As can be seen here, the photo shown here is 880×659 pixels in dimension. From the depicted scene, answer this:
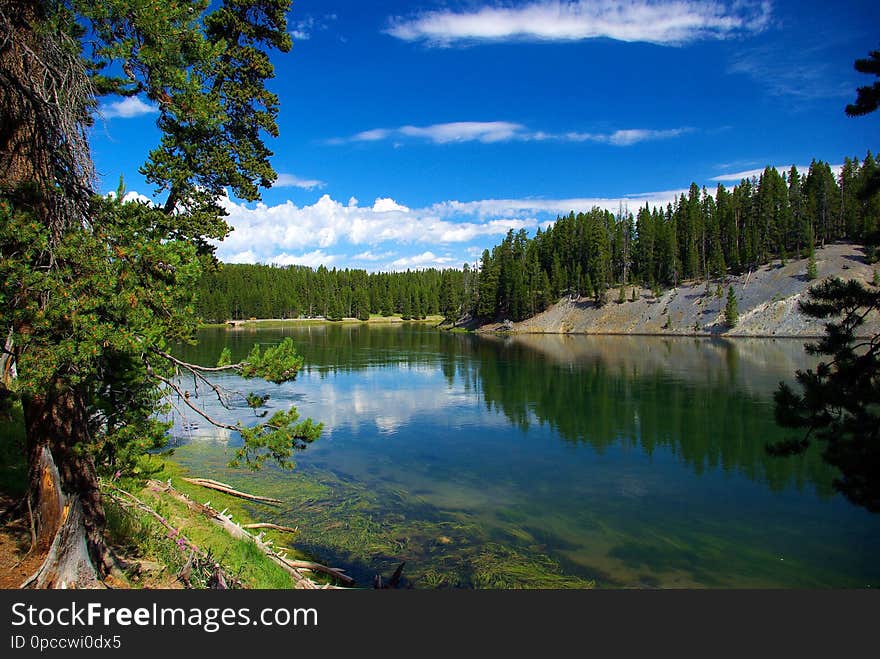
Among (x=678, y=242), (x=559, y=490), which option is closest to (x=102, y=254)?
(x=559, y=490)

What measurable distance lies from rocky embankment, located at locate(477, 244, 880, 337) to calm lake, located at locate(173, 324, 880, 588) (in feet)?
176

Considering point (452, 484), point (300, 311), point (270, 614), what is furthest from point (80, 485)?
point (300, 311)

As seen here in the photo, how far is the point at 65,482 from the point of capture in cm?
815

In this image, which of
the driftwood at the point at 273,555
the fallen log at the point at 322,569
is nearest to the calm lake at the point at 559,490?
the fallen log at the point at 322,569

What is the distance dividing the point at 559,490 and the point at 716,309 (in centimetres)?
8652

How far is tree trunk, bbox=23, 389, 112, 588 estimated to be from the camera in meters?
7.74

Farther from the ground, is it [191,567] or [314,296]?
[314,296]

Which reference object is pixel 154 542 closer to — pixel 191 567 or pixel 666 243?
pixel 191 567

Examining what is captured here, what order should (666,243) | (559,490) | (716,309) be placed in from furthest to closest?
(666,243), (716,309), (559,490)

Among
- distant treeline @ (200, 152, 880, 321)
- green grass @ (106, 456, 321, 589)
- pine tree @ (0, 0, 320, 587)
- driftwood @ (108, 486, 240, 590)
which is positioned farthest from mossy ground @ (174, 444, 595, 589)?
distant treeline @ (200, 152, 880, 321)

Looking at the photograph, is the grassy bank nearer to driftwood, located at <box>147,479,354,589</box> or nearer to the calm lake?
driftwood, located at <box>147,479,354,589</box>

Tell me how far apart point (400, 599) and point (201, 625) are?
2.77 meters

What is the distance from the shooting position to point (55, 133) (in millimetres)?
7785

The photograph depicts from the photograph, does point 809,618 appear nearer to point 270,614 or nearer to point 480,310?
point 270,614
